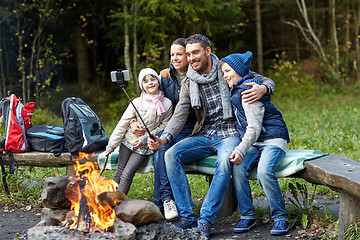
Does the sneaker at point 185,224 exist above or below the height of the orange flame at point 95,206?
below

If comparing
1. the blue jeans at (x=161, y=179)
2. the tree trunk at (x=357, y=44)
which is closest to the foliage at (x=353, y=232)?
the blue jeans at (x=161, y=179)

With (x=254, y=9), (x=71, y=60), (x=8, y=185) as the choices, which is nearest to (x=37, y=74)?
(x=71, y=60)

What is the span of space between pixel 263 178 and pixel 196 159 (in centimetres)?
70

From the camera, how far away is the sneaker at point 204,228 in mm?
4070

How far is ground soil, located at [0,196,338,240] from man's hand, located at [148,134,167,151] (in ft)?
2.90

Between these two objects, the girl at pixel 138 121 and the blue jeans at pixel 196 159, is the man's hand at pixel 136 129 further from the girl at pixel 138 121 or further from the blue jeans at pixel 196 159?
Result: the blue jeans at pixel 196 159

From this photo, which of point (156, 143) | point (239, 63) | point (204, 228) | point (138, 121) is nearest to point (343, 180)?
point (204, 228)

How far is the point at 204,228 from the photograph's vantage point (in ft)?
13.4

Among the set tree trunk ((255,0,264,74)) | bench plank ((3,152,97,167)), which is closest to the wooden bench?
bench plank ((3,152,97,167))

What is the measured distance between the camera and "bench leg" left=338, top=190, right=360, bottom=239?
3.73 meters

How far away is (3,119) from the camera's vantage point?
208 inches

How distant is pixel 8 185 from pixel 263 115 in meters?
3.16

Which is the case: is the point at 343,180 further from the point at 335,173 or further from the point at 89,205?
the point at 89,205

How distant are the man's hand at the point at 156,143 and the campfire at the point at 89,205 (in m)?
0.59
